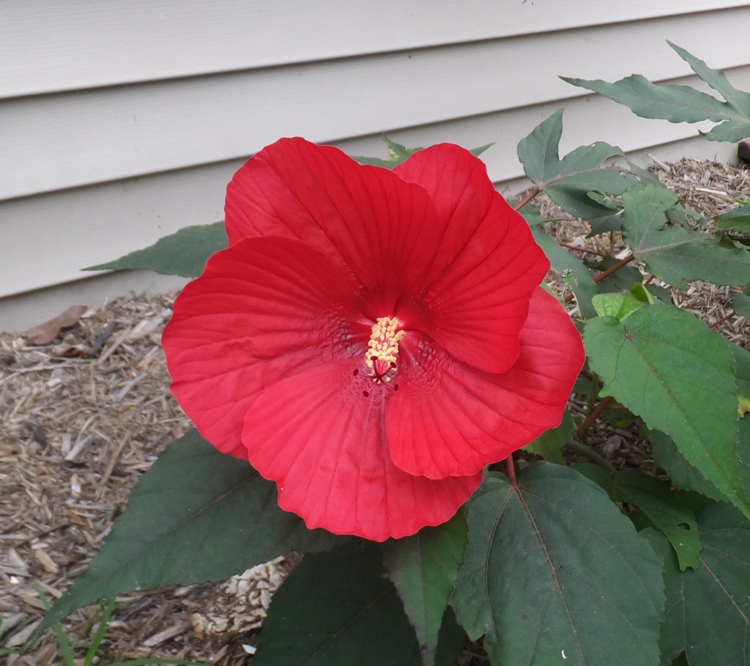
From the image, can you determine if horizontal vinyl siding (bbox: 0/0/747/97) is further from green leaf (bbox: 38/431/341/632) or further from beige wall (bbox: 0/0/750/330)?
green leaf (bbox: 38/431/341/632)

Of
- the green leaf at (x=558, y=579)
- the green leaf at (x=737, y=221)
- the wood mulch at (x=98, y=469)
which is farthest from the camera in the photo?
the wood mulch at (x=98, y=469)

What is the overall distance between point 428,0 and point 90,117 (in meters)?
0.88

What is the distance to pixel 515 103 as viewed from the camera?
6.60ft

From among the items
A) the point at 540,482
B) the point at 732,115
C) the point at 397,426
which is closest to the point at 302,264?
the point at 397,426

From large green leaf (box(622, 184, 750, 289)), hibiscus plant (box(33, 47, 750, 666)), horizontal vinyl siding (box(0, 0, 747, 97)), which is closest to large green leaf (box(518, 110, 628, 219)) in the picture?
large green leaf (box(622, 184, 750, 289))

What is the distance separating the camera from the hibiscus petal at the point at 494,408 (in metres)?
0.59

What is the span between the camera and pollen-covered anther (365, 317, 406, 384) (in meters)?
0.69

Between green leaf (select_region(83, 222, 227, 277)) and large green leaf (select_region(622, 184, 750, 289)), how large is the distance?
1.94 feet

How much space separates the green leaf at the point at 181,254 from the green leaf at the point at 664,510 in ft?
2.18

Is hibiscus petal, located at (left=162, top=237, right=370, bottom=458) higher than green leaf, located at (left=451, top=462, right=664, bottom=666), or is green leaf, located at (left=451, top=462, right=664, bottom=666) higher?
hibiscus petal, located at (left=162, top=237, right=370, bottom=458)

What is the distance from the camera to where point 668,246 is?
0.96m

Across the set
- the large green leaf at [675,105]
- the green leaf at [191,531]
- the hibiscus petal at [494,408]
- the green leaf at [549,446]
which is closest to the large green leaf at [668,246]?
the large green leaf at [675,105]

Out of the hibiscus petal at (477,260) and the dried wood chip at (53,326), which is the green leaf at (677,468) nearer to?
the hibiscus petal at (477,260)

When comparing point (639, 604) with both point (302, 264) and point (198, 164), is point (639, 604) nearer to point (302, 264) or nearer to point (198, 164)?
point (302, 264)
